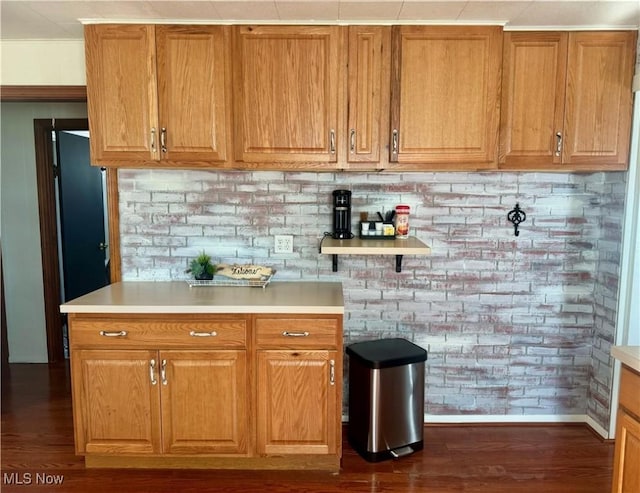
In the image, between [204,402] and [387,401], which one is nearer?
[204,402]

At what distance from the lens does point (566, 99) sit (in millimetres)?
2250

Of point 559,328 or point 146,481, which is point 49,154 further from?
point 559,328

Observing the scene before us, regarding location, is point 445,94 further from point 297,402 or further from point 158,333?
point 158,333

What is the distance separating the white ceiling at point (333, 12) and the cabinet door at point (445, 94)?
0.27ft

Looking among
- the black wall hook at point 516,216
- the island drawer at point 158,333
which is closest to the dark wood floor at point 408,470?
the island drawer at point 158,333

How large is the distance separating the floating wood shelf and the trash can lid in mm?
529

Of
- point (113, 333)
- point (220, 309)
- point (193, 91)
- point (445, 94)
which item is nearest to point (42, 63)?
point (193, 91)

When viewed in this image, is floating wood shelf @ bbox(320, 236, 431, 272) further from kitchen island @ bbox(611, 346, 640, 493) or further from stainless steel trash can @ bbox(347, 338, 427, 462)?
kitchen island @ bbox(611, 346, 640, 493)

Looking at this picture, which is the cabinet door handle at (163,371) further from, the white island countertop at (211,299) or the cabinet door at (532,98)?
the cabinet door at (532,98)

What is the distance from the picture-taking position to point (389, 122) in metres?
2.23

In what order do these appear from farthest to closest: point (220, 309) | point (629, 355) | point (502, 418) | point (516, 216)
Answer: point (502, 418) < point (516, 216) < point (220, 309) < point (629, 355)

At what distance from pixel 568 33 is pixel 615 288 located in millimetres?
1366

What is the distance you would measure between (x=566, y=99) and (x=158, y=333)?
7.62 ft

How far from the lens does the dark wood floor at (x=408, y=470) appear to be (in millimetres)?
2127
